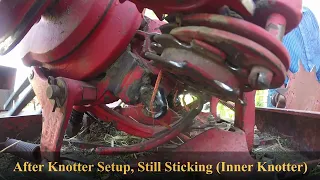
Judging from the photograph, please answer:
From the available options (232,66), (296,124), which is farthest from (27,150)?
(296,124)

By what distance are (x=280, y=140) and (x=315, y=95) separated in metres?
0.75

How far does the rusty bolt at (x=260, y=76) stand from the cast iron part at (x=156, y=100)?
0.35 meters

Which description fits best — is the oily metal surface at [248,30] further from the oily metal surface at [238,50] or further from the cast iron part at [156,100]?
the cast iron part at [156,100]

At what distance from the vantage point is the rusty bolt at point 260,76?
624 mm

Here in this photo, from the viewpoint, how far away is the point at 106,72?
3.44ft

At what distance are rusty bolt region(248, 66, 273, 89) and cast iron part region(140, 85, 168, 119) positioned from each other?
1.15 ft

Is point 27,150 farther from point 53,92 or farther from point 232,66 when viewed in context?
point 232,66

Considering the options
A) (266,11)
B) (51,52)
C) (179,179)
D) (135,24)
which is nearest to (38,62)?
(51,52)

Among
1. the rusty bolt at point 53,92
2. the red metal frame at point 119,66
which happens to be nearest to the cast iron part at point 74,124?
the red metal frame at point 119,66

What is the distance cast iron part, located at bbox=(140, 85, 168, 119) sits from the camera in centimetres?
92

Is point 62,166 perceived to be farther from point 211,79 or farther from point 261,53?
point 261,53

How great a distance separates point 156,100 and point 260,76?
381 millimetres

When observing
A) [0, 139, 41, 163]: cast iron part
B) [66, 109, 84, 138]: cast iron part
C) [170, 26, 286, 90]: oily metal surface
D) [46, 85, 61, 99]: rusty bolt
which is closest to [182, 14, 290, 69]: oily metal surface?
[170, 26, 286, 90]: oily metal surface

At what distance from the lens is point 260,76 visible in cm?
62
